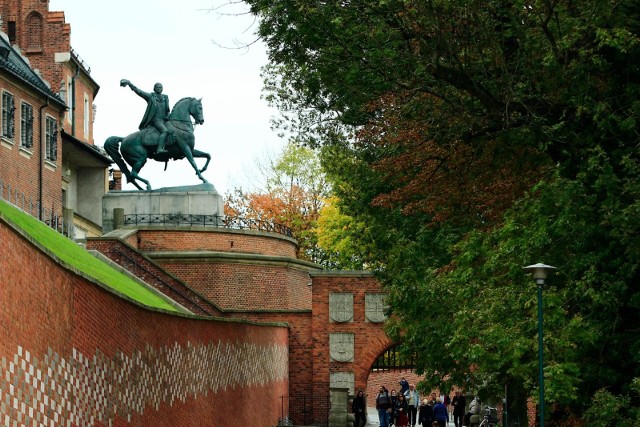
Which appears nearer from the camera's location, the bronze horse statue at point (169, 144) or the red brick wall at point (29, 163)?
the red brick wall at point (29, 163)

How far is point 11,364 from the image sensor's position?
16094 millimetres

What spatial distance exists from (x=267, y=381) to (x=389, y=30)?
63.5 feet

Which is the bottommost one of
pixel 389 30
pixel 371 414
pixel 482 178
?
pixel 371 414

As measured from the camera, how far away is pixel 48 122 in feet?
167

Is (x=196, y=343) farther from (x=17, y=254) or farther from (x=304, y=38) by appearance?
(x=17, y=254)

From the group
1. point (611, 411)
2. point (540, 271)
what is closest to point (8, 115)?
point (540, 271)

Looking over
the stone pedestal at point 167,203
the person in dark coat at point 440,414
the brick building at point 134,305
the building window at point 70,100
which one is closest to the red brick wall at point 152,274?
the brick building at point 134,305

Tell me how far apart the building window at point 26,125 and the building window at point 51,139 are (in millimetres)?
1949

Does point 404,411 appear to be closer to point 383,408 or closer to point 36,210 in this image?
point 383,408

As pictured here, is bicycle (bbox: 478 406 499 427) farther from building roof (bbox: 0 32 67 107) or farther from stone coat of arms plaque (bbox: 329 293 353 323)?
building roof (bbox: 0 32 67 107)

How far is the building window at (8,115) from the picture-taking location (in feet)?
149

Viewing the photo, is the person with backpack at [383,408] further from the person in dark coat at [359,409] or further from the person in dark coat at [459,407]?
the person in dark coat at [459,407]

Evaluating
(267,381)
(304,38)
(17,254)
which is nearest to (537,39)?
(304,38)

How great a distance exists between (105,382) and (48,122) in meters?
30.5
